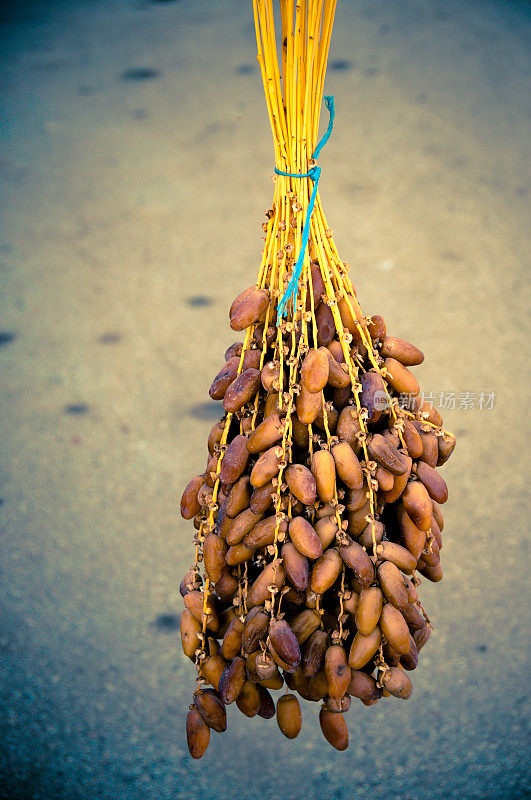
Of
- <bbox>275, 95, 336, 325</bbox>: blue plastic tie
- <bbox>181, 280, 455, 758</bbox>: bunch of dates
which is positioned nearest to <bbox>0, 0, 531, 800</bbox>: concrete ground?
<bbox>181, 280, 455, 758</bbox>: bunch of dates

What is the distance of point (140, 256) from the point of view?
1.99m

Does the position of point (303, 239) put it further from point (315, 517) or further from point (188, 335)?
point (188, 335)

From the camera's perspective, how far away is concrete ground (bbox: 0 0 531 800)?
142cm

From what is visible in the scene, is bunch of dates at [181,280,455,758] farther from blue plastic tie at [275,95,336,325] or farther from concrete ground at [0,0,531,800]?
concrete ground at [0,0,531,800]

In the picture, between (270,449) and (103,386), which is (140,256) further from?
(270,449)

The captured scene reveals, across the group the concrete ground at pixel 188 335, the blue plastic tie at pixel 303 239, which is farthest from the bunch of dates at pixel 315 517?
the concrete ground at pixel 188 335

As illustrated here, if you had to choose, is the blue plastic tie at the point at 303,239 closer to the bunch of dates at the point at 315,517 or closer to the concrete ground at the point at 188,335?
the bunch of dates at the point at 315,517

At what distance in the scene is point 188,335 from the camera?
75.4 inches

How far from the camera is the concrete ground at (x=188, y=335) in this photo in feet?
→ 4.66

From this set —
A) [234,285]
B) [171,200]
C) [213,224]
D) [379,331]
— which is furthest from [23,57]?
[379,331]

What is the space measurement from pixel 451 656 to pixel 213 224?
1.24m

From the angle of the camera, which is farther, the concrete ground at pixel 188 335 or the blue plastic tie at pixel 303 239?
the concrete ground at pixel 188 335

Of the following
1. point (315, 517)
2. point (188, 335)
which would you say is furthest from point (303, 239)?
point (188, 335)

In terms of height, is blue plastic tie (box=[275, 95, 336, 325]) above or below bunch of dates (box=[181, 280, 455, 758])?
above
